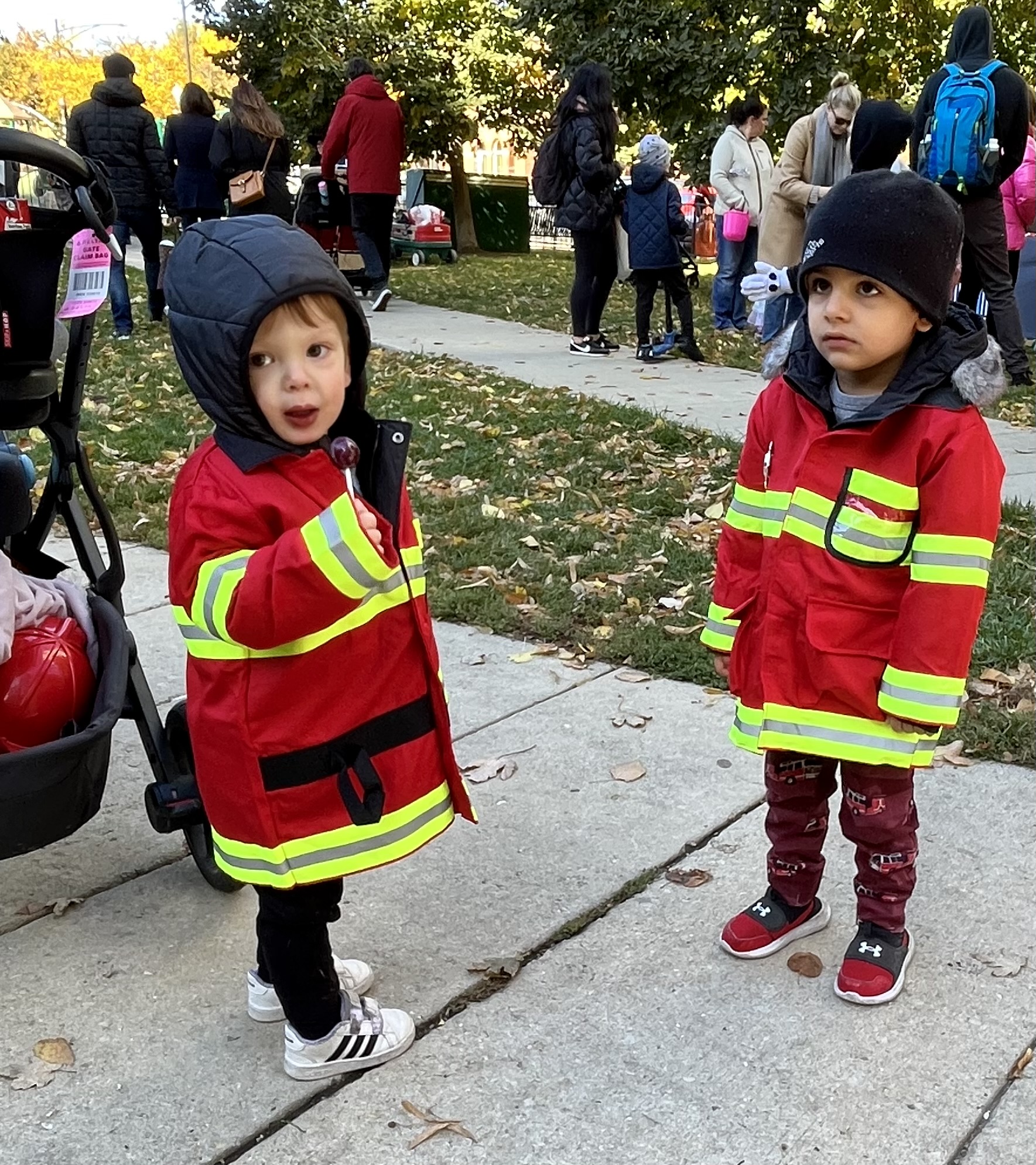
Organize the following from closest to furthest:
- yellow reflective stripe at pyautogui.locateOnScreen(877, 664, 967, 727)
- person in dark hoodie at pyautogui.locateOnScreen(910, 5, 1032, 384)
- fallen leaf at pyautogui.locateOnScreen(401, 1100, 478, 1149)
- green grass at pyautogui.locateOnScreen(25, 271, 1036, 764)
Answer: fallen leaf at pyautogui.locateOnScreen(401, 1100, 478, 1149) → yellow reflective stripe at pyautogui.locateOnScreen(877, 664, 967, 727) → green grass at pyautogui.locateOnScreen(25, 271, 1036, 764) → person in dark hoodie at pyautogui.locateOnScreen(910, 5, 1032, 384)

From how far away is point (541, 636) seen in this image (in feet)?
14.9

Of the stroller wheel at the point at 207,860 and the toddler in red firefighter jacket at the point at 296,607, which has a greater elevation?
the toddler in red firefighter jacket at the point at 296,607

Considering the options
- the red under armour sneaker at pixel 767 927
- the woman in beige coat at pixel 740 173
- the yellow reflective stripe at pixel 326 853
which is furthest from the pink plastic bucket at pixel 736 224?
the yellow reflective stripe at pixel 326 853

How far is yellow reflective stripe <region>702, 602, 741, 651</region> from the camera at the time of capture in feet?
8.73

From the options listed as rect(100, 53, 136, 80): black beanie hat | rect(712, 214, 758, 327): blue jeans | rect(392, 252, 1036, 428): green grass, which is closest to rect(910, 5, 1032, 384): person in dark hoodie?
rect(392, 252, 1036, 428): green grass

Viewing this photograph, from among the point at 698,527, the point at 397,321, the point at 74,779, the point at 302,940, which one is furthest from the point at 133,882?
the point at 397,321

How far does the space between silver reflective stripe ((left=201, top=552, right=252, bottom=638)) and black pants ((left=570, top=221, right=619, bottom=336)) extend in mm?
7950

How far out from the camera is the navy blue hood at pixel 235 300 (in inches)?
77.0

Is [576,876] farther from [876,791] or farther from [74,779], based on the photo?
[74,779]

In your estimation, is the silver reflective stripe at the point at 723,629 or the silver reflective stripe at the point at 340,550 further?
the silver reflective stripe at the point at 723,629

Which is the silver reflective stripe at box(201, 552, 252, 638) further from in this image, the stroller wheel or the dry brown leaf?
the dry brown leaf

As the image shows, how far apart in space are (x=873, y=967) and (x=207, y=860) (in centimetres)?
147

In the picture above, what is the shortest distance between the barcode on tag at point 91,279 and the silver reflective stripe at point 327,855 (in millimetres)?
1327

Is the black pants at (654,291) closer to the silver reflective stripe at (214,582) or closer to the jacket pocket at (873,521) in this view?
the jacket pocket at (873,521)
